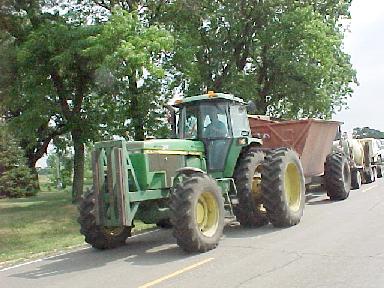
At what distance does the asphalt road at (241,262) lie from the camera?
738 centimetres

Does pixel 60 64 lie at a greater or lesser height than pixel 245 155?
greater

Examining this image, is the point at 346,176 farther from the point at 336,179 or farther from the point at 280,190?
the point at 280,190

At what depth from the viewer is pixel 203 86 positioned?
2627 cm

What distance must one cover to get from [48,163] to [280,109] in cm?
2317

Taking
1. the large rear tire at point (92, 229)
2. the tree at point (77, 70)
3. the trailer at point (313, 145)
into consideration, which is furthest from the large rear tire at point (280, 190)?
the tree at point (77, 70)

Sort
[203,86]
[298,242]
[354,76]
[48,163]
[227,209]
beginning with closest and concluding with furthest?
1. [298,242]
2. [227,209]
3. [203,86]
4. [354,76]
5. [48,163]

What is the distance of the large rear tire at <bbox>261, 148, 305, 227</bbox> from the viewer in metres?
11.3

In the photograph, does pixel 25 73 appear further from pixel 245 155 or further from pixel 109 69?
pixel 245 155

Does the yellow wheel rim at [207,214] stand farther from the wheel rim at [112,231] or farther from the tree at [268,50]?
the tree at [268,50]

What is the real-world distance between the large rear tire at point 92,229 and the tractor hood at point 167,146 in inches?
46.2

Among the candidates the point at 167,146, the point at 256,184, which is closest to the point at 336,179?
the point at 256,184

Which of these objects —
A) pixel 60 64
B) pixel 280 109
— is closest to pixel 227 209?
pixel 60 64

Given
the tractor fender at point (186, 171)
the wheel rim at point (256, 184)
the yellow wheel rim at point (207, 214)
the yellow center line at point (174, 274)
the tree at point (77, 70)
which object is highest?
the tree at point (77, 70)

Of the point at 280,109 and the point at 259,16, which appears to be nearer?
the point at 259,16
